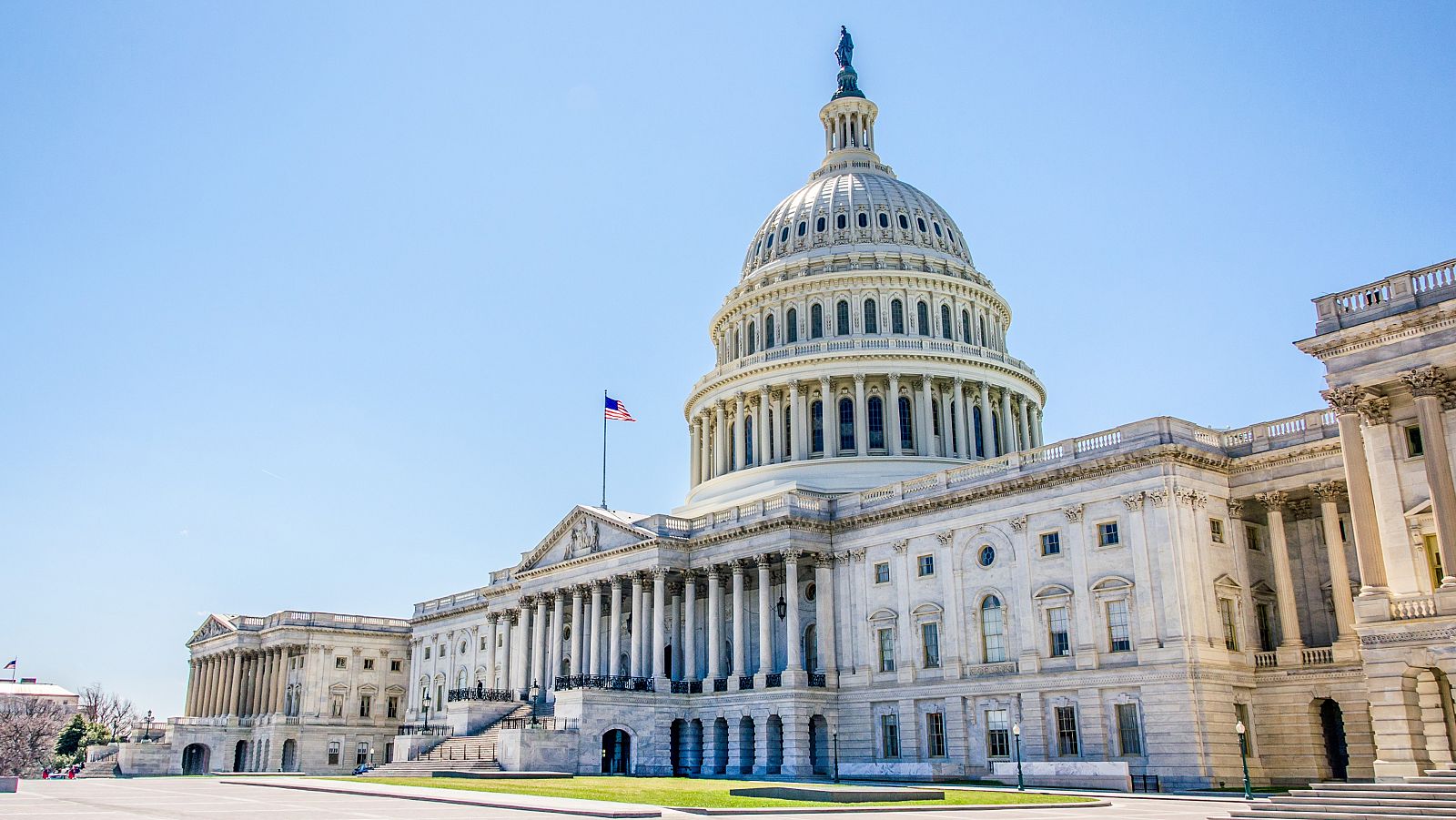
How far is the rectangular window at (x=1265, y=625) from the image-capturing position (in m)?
55.3

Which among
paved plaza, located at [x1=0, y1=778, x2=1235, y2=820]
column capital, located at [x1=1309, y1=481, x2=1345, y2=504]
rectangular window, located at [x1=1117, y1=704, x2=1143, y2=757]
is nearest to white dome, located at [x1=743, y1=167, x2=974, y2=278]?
column capital, located at [x1=1309, y1=481, x2=1345, y2=504]

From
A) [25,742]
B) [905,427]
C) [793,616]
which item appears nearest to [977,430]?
[905,427]

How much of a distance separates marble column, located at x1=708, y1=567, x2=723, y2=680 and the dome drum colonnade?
455 inches

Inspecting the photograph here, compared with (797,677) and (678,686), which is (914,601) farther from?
(678,686)

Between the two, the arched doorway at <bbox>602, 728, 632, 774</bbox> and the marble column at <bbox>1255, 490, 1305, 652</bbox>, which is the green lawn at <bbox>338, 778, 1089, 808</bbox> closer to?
the arched doorway at <bbox>602, 728, 632, 774</bbox>

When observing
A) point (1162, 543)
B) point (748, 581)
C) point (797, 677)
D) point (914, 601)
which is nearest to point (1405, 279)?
point (1162, 543)

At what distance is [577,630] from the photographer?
3113 inches

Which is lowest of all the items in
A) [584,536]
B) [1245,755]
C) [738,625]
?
[1245,755]

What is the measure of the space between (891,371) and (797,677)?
88.1 ft

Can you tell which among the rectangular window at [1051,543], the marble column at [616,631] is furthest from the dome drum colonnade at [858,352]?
the rectangular window at [1051,543]

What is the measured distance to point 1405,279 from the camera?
129 feet

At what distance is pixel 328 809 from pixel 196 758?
9322cm

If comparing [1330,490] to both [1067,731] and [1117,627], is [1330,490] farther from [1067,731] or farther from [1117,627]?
[1067,731]

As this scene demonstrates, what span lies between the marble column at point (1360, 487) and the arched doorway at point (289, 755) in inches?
3605
